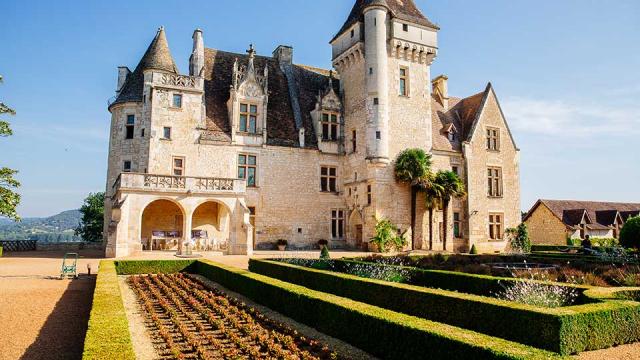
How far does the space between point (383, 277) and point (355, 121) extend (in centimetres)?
1888

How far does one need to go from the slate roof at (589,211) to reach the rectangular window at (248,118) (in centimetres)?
3350

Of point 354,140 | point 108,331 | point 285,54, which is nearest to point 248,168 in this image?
point 354,140

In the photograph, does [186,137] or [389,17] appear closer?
[186,137]

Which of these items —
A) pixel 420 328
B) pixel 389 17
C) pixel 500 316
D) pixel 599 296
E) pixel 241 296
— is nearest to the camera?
pixel 420 328

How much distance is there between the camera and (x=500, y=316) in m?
7.07

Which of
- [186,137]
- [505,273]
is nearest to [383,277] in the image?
[505,273]

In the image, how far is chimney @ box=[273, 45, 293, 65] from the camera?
34.0 meters

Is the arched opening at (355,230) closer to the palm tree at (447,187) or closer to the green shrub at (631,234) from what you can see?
the palm tree at (447,187)

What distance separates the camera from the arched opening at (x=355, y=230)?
30.4m

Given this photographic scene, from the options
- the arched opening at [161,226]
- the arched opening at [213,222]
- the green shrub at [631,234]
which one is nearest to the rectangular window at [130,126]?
the arched opening at [161,226]

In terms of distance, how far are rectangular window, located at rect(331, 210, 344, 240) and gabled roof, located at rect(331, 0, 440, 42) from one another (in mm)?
13743

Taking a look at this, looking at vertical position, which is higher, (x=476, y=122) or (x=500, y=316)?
(x=476, y=122)

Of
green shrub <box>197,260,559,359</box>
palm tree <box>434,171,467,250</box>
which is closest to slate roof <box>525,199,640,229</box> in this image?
palm tree <box>434,171,467,250</box>

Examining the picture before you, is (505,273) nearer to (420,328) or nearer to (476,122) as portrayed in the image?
(420,328)
